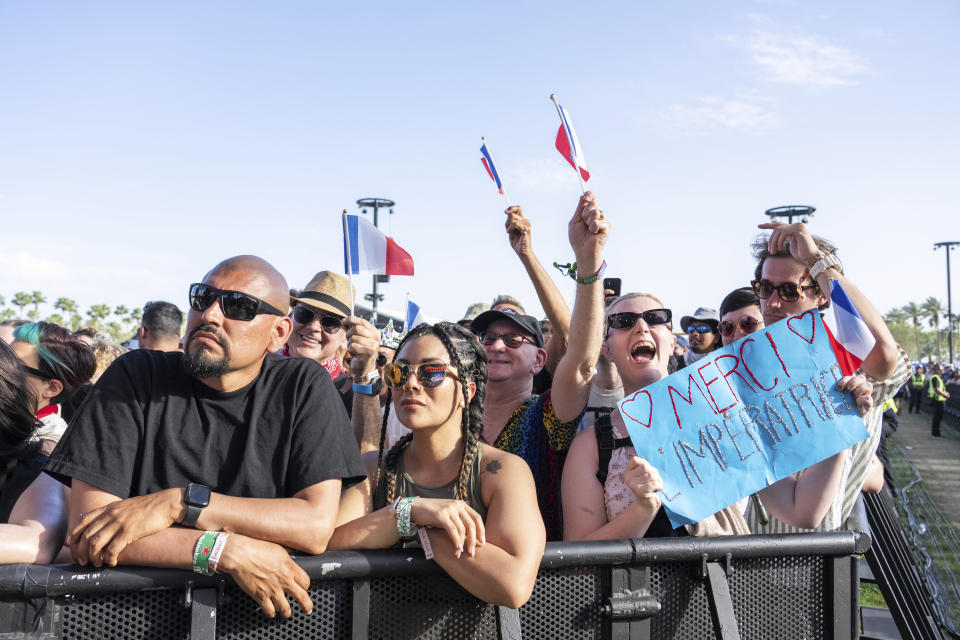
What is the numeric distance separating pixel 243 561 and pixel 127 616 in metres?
0.30

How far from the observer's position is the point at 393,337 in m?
6.60

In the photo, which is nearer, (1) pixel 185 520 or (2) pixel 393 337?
(1) pixel 185 520

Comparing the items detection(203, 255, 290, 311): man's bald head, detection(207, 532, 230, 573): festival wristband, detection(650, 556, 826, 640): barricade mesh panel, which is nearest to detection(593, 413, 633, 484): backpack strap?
detection(650, 556, 826, 640): barricade mesh panel

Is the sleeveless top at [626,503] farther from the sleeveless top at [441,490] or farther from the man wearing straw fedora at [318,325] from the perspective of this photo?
the man wearing straw fedora at [318,325]

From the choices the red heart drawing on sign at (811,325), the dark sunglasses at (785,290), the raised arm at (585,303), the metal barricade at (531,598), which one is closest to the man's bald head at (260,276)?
the metal barricade at (531,598)

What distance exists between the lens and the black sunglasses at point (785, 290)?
299cm

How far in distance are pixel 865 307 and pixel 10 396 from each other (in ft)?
10.0

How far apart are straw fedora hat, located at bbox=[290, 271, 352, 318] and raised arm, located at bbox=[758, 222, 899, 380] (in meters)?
2.76

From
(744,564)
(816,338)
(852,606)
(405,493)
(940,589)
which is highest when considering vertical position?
(816,338)

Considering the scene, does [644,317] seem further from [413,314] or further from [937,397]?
[937,397]

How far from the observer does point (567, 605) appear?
6.95 feet

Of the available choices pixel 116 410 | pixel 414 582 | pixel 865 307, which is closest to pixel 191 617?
pixel 414 582

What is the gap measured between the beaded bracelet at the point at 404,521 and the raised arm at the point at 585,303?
1.20m

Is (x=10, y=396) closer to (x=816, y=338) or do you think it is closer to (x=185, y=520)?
(x=185, y=520)
